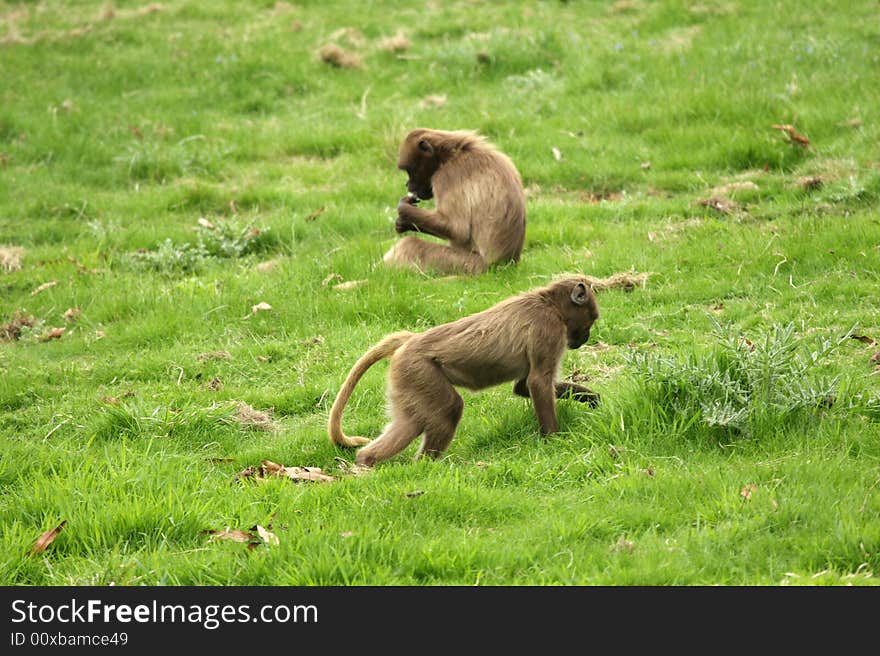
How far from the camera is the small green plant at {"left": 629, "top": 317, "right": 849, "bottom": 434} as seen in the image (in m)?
6.03

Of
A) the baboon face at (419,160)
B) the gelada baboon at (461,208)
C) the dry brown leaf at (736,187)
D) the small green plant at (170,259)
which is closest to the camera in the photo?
the gelada baboon at (461,208)

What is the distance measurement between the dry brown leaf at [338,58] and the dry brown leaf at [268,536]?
10.2 metres

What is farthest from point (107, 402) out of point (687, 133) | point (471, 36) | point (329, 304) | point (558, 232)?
point (471, 36)

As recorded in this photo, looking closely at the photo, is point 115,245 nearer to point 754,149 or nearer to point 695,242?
point 695,242

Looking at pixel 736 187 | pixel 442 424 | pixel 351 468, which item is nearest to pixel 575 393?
pixel 442 424

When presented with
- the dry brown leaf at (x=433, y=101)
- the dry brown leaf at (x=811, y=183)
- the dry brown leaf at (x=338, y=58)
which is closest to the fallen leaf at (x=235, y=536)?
the dry brown leaf at (x=811, y=183)

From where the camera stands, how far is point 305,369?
8.12 m

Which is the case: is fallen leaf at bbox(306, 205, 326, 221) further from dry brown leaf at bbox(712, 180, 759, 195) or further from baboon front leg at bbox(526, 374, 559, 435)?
baboon front leg at bbox(526, 374, 559, 435)

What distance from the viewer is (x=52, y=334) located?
9.24 meters

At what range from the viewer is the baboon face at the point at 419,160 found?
9875 millimetres

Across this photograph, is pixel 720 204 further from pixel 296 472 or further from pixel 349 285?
pixel 296 472

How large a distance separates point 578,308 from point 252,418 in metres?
2.31

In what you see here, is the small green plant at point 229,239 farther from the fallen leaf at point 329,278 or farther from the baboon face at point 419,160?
the baboon face at point 419,160

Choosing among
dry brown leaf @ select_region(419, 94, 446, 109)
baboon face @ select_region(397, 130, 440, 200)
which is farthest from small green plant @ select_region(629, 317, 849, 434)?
dry brown leaf @ select_region(419, 94, 446, 109)
